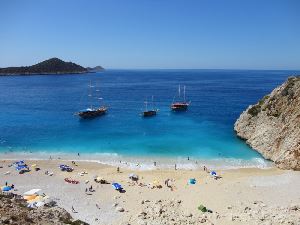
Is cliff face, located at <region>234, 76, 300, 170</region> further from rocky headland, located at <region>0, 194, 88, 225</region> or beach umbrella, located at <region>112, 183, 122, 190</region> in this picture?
rocky headland, located at <region>0, 194, 88, 225</region>

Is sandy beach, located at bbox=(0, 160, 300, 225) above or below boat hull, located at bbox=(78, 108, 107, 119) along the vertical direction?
below

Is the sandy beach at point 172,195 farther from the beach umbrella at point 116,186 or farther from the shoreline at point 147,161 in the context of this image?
the shoreline at point 147,161

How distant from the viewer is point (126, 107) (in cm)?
11181

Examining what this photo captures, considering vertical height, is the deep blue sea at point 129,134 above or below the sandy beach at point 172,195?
above

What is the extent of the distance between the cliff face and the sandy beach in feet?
10.5

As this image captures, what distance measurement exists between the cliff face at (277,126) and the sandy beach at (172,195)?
3203mm

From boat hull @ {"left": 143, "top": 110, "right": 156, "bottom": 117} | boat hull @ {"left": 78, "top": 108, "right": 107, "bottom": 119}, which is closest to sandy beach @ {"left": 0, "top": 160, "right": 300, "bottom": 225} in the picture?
boat hull @ {"left": 78, "top": 108, "right": 107, "bottom": 119}

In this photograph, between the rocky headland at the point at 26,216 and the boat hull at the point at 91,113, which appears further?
the boat hull at the point at 91,113

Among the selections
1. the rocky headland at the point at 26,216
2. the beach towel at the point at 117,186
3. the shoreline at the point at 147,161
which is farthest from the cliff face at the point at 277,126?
the rocky headland at the point at 26,216

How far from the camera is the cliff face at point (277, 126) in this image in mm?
52062

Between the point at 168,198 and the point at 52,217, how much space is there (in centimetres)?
2090

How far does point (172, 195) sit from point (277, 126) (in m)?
25.4

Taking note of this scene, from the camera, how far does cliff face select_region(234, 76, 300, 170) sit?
5206cm

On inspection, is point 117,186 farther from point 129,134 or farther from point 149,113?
point 149,113
